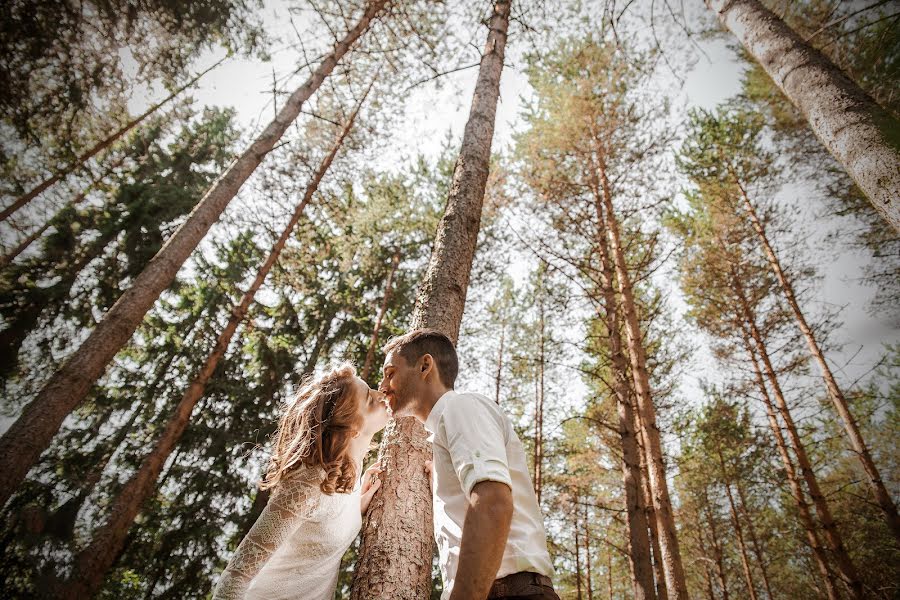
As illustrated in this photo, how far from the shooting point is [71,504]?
9.63m

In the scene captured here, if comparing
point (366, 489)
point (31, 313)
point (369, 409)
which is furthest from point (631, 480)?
point (31, 313)

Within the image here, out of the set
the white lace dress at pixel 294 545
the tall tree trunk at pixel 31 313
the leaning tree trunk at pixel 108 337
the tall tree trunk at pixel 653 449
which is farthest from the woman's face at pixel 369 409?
the tall tree trunk at pixel 31 313

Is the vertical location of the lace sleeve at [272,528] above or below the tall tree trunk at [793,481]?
below

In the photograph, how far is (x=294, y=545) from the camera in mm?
2121

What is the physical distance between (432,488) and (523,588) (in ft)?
2.63

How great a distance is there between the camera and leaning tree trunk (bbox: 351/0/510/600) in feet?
5.04

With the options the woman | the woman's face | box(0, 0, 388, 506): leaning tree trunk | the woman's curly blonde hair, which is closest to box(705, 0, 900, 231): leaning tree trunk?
the woman

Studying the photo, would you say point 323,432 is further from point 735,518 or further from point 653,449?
point 735,518

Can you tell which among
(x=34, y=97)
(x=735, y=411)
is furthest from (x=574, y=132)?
(x=735, y=411)

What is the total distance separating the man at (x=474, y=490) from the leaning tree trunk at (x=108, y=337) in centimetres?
473

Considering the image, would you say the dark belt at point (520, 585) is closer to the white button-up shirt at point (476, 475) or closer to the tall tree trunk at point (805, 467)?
the white button-up shirt at point (476, 475)

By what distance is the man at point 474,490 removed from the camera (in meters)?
1.04

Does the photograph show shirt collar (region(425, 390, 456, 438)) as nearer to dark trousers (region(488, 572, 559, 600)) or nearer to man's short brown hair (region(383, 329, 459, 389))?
man's short brown hair (region(383, 329, 459, 389))

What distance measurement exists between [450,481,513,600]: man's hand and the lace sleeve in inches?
48.9
